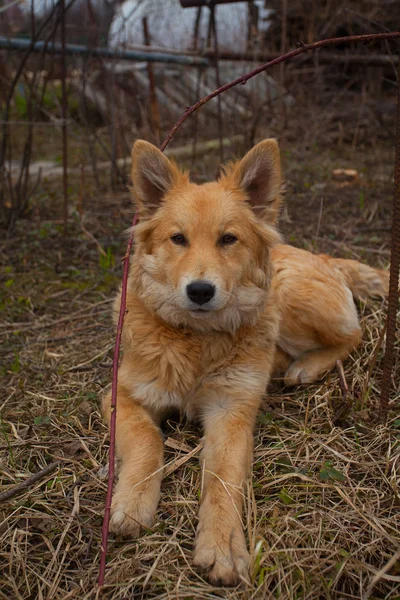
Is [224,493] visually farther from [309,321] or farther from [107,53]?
[107,53]

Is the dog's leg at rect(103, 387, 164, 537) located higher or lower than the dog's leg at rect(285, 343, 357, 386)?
higher

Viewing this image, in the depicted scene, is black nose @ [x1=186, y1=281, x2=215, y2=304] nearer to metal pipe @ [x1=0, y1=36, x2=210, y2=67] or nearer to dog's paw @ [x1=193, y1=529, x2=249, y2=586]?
dog's paw @ [x1=193, y1=529, x2=249, y2=586]

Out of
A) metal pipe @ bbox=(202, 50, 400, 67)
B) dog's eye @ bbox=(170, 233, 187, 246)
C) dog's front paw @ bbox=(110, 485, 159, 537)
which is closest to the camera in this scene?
dog's front paw @ bbox=(110, 485, 159, 537)

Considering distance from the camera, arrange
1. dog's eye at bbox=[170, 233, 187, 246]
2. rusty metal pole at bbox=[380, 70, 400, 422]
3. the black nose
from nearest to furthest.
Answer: rusty metal pole at bbox=[380, 70, 400, 422], the black nose, dog's eye at bbox=[170, 233, 187, 246]

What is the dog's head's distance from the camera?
285 cm

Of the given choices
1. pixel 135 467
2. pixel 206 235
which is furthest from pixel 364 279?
pixel 135 467

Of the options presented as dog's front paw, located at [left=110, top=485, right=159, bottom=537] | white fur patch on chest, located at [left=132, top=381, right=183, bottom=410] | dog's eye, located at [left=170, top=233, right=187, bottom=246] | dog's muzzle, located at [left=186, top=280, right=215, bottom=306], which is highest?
dog's eye, located at [left=170, top=233, right=187, bottom=246]

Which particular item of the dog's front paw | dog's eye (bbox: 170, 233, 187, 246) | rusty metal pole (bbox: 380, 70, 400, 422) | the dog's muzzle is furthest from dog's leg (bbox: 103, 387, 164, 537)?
rusty metal pole (bbox: 380, 70, 400, 422)

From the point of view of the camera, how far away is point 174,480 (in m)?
2.63

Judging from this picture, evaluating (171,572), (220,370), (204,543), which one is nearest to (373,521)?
(204,543)

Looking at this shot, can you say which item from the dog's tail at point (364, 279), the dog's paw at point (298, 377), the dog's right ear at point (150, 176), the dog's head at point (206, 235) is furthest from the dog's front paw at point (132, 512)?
the dog's tail at point (364, 279)

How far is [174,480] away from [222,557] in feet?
2.02

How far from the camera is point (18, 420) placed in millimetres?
3156

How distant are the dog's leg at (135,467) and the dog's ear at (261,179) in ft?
4.52
